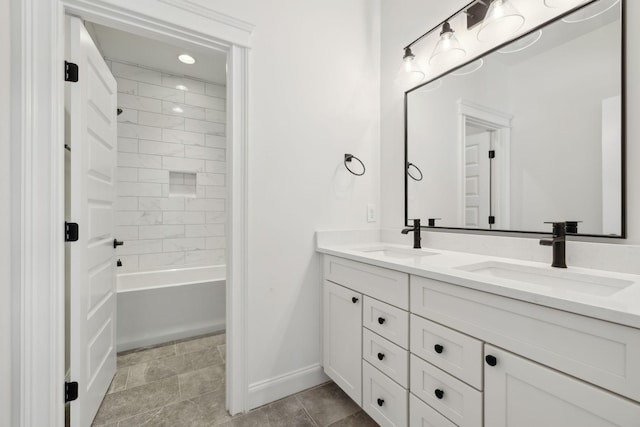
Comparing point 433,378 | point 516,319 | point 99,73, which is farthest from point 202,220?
point 516,319

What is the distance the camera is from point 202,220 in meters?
3.19

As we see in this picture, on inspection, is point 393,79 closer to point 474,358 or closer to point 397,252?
point 397,252

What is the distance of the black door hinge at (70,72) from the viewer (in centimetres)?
125

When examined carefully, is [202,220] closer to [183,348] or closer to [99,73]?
[183,348]

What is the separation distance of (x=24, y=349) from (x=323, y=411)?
1399mm

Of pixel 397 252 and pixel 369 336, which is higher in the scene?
pixel 397 252

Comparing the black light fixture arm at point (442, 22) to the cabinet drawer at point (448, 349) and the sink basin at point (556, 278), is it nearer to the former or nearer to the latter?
the sink basin at point (556, 278)

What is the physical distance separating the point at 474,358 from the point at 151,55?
3.42 meters

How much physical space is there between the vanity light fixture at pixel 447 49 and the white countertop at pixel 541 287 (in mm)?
1119

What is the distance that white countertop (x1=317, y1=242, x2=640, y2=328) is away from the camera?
2.07ft

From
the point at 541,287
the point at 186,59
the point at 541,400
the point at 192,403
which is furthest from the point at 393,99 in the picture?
the point at 192,403

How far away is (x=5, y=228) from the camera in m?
1.04

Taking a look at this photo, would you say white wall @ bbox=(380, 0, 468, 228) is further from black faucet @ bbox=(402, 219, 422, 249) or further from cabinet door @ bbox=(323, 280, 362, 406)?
cabinet door @ bbox=(323, 280, 362, 406)

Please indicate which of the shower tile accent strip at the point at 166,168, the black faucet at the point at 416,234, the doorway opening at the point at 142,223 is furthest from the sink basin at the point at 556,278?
the shower tile accent strip at the point at 166,168
